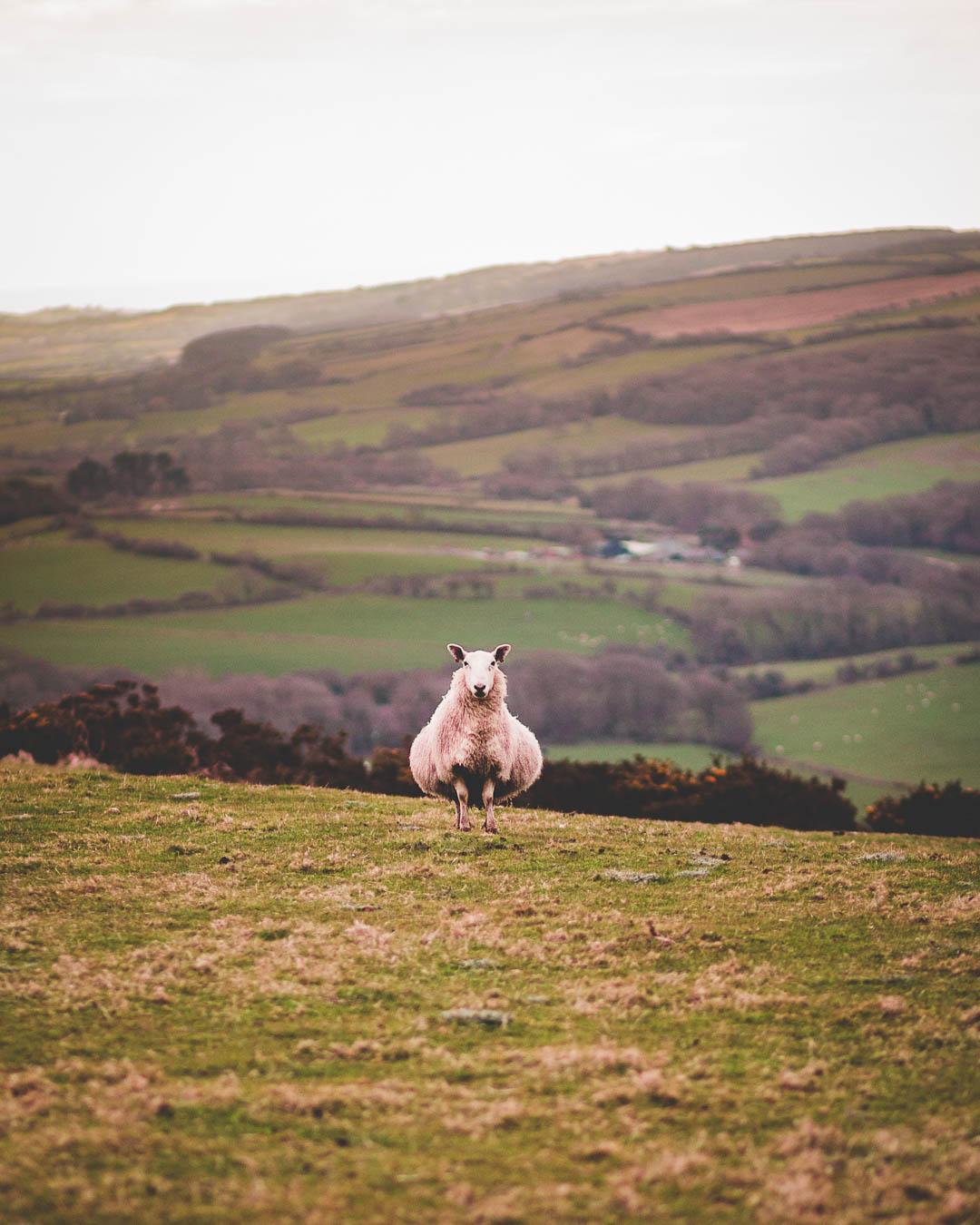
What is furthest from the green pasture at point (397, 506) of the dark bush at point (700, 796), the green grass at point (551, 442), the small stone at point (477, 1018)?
the small stone at point (477, 1018)

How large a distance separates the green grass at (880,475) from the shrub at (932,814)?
140m

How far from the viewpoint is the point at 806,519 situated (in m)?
167

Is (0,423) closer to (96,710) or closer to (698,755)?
(698,755)

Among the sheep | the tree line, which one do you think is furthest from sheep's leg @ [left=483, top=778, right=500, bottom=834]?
the tree line

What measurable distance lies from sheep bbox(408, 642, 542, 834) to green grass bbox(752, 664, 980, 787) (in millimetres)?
68605

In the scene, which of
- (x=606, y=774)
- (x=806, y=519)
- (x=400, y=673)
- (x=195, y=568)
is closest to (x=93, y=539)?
(x=195, y=568)

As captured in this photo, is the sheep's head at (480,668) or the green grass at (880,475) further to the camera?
the green grass at (880,475)

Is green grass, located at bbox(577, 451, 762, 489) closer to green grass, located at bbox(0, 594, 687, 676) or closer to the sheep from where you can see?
green grass, located at bbox(0, 594, 687, 676)

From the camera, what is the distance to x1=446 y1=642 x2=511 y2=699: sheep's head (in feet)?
61.4

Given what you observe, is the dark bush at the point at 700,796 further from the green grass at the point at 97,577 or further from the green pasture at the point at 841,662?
the green grass at the point at 97,577

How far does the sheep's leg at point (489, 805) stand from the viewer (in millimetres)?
19812

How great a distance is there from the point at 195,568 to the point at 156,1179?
13564 cm

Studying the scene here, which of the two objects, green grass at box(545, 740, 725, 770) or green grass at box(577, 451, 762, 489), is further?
green grass at box(577, 451, 762, 489)

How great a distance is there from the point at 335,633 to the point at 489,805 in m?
107
